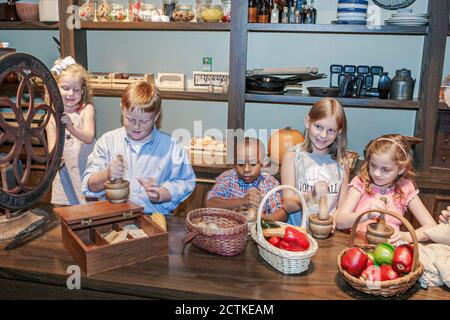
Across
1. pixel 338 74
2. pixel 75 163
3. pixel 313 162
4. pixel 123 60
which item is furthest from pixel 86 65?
pixel 313 162

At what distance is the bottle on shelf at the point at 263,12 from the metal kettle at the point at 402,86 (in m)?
0.94

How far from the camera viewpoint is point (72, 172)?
2.49m

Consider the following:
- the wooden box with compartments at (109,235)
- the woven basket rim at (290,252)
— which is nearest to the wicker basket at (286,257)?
the woven basket rim at (290,252)

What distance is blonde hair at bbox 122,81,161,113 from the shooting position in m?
1.72

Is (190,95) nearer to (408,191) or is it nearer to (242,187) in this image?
(242,187)

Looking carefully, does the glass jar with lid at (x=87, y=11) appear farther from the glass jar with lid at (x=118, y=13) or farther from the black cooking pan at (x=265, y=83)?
the black cooking pan at (x=265, y=83)

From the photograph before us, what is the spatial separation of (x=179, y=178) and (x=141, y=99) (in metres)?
0.41

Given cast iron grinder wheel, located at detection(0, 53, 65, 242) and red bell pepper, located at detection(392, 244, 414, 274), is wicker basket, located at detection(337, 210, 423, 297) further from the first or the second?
cast iron grinder wheel, located at detection(0, 53, 65, 242)

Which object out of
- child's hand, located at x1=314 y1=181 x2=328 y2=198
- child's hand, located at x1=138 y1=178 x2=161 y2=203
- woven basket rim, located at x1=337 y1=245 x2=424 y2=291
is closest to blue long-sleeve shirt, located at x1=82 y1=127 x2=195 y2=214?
child's hand, located at x1=138 y1=178 x2=161 y2=203

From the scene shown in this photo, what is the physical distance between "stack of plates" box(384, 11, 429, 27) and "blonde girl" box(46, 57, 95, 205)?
197 cm

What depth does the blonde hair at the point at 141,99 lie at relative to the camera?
1.72m

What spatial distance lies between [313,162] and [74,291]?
1.18 meters

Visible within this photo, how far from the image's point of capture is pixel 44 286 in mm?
1314
